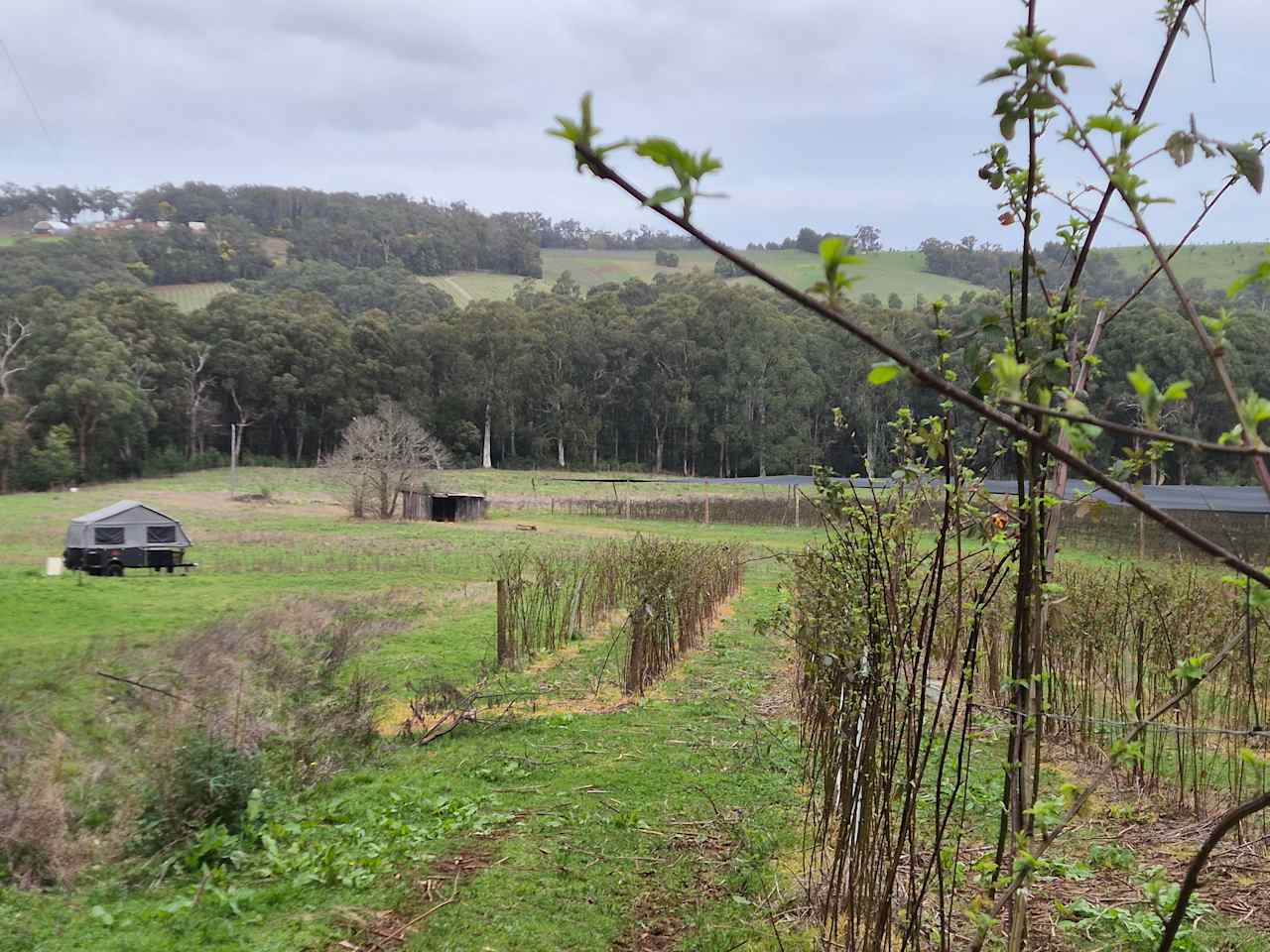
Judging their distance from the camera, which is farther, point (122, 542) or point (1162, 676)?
point (122, 542)

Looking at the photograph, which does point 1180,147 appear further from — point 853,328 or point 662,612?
point 662,612

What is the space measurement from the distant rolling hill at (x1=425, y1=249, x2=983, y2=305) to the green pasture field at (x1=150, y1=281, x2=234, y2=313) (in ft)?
54.9

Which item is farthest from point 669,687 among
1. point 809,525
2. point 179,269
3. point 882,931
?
point 179,269

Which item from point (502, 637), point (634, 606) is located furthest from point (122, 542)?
point (634, 606)

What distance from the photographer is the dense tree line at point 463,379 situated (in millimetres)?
40812

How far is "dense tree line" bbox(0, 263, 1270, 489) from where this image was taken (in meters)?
40.8

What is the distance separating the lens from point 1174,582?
741cm

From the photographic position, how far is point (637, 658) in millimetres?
7996

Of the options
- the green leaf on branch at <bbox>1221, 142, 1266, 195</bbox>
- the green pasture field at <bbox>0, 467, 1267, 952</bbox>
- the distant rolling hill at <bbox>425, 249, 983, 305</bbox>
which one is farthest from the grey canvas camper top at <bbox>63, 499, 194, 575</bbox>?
the distant rolling hill at <bbox>425, 249, 983, 305</bbox>

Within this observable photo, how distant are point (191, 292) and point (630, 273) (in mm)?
36017

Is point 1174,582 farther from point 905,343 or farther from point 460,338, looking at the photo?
point 460,338

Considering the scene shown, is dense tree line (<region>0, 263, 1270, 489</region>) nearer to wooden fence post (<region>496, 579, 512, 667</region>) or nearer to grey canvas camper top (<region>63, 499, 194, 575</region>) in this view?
grey canvas camper top (<region>63, 499, 194, 575</region>)

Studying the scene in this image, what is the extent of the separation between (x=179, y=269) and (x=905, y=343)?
7580cm

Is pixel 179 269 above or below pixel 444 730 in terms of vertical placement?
above
